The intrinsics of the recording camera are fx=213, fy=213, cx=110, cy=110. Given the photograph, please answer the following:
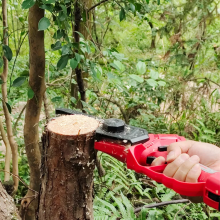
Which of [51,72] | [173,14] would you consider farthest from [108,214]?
[173,14]

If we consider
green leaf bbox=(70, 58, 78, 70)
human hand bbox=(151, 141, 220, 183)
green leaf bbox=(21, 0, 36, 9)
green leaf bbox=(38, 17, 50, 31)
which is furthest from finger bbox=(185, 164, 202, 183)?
green leaf bbox=(21, 0, 36, 9)

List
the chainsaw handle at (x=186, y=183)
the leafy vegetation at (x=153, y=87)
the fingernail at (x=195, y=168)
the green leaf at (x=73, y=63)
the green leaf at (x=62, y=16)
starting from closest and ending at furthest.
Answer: the chainsaw handle at (x=186, y=183) → the fingernail at (x=195, y=168) → the green leaf at (x=62, y=16) → the green leaf at (x=73, y=63) → the leafy vegetation at (x=153, y=87)

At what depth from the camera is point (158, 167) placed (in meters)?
1.05

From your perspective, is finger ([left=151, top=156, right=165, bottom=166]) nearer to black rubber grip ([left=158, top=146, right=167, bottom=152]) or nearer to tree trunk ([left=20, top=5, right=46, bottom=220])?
black rubber grip ([left=158, top=146, right=167, bottom=152])

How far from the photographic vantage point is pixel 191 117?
358cm

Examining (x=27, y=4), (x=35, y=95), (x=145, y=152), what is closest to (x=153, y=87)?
(x=35, y=95)

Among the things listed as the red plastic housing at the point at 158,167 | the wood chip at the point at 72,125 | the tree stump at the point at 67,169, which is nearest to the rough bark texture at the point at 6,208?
the tree stump at the point at 67,169

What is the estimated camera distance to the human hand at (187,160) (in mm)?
954

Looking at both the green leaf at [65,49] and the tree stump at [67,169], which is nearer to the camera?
the tree stump at [67,169]

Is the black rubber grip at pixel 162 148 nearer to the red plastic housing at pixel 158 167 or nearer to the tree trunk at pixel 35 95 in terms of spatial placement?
the red plastic housing at pixel 158 167

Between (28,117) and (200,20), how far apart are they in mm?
2777

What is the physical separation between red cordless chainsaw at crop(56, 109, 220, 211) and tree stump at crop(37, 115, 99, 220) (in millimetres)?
89

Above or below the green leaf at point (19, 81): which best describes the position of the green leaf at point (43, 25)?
above

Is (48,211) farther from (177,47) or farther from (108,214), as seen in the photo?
(177,47)
